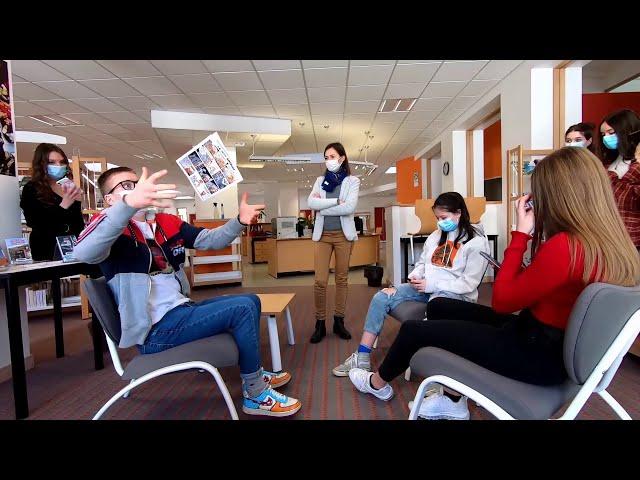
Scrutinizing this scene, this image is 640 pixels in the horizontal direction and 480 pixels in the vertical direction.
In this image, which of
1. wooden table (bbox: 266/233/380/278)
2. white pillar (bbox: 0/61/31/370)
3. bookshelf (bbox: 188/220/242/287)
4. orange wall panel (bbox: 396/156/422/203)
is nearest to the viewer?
white pillar (bbox: 0/61/31/370)

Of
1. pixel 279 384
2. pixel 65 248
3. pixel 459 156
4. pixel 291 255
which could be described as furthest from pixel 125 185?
pixel 459 156

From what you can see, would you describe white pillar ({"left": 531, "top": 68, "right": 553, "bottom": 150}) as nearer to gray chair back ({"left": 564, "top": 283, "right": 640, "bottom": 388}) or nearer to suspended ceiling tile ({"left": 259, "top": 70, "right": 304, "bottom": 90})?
suspended ceiling tile ({"left": 259, "top": 70, "right": 304, "bottom": 90})

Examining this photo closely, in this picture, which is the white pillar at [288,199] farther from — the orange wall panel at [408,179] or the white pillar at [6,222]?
the white pillar at [6,222]

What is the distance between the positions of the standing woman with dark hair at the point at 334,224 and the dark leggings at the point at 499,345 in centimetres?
131

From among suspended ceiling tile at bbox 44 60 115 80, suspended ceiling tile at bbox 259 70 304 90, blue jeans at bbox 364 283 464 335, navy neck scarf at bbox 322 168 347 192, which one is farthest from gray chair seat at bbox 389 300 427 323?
suspended ceiling tile at bbox 44 60 115 80

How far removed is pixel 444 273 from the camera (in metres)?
2.07

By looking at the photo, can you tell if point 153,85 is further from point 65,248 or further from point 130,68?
point 65,248

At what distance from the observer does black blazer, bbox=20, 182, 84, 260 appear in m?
2.39

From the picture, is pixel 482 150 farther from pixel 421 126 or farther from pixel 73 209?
pixel 73 209

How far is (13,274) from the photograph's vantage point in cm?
164

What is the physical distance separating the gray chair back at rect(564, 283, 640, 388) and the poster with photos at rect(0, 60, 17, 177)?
318cm
